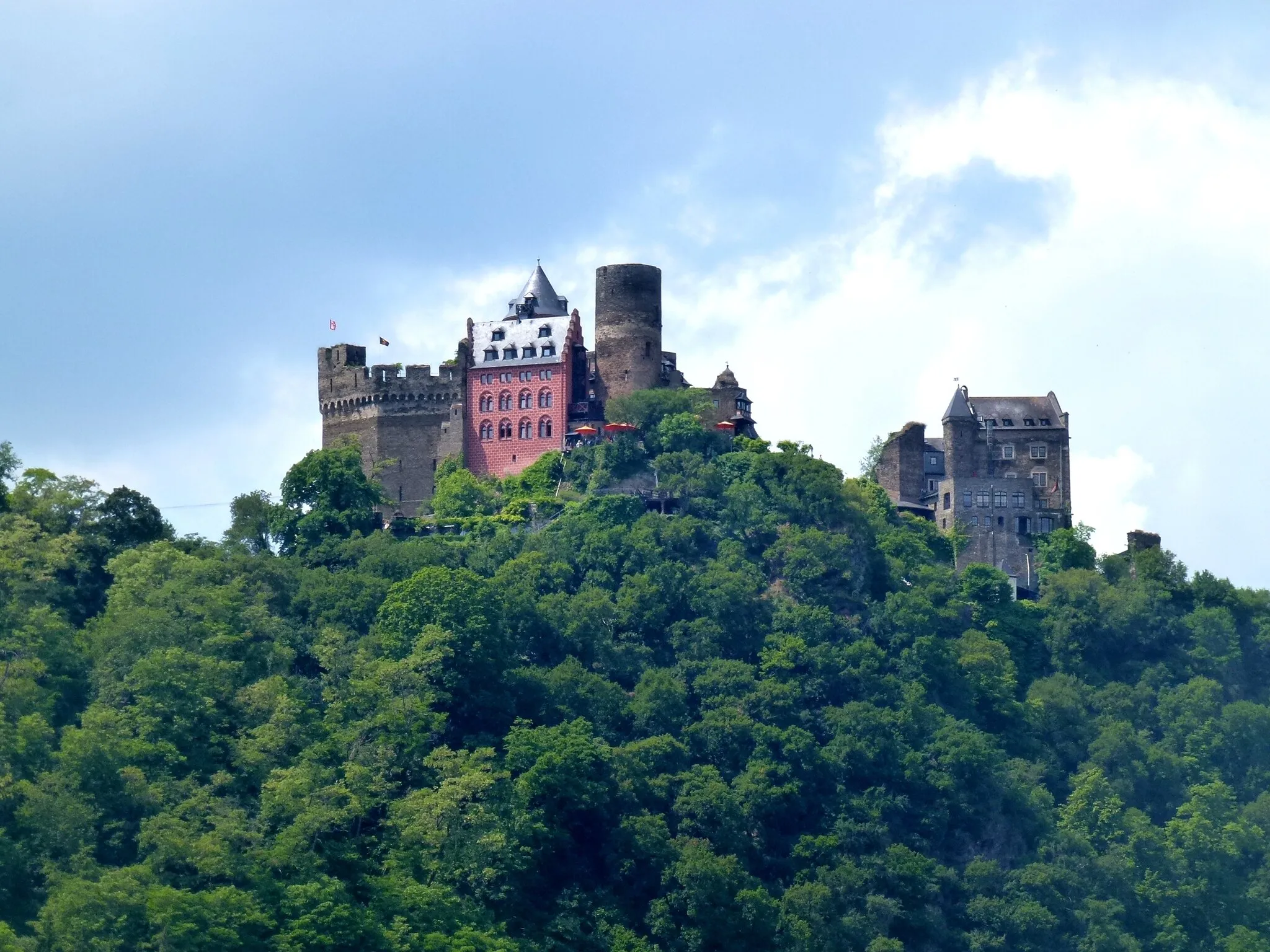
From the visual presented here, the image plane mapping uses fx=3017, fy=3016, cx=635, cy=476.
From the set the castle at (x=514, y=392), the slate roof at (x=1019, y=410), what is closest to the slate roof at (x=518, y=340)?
the castle at (x=514, y=392)

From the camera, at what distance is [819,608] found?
109m

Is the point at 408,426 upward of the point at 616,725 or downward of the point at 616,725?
upward

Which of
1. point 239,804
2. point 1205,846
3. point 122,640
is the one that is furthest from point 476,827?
point 1205,846

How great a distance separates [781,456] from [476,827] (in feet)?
92.2

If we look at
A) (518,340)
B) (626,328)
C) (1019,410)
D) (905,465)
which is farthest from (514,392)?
(1019,410)

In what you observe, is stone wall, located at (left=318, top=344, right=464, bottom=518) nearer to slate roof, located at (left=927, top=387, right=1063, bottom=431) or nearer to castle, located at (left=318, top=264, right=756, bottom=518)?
castle, located at (left=318, top=264, right=756, bottom=518)

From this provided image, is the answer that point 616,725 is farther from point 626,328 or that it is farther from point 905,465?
point 905,465

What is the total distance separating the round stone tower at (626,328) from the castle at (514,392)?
34 mm

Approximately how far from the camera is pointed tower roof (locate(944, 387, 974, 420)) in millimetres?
124938

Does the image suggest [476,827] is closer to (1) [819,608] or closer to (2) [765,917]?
Answer: (2) [765,917]

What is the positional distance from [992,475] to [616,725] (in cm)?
2888

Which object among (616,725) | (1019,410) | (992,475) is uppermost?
(1019,410)

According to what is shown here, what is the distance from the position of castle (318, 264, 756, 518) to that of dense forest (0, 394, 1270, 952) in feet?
5.98

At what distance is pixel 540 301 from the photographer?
120 metres
